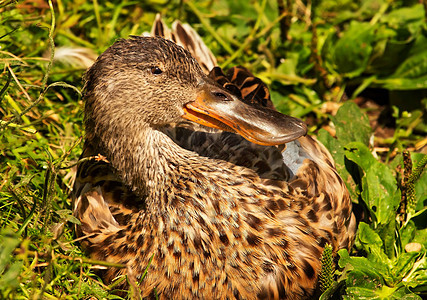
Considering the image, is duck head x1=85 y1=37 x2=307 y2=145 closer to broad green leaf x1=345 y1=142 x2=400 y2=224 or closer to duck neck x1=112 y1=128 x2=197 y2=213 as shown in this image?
duck neck x1=112 y1=128 x2=197 y2=213

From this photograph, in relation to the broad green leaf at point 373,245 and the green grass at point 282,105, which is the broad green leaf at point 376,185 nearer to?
the green grass at point 282,105

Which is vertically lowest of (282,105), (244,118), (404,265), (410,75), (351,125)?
(404,265)

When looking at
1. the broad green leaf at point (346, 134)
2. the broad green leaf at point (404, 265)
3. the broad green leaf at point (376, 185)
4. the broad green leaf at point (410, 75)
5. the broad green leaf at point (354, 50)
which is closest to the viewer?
the broad green leaf at point (404, 265)

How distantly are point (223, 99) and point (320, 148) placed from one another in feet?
2.75

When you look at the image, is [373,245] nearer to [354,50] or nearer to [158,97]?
[158,97]

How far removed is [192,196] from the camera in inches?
88.6

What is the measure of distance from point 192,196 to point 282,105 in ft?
4.46

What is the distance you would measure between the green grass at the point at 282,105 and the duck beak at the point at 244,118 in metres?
0.53

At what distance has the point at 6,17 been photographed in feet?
9.95

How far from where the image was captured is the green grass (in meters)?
2.27

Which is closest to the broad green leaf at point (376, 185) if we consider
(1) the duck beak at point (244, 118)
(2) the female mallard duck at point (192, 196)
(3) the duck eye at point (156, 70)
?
(2) the female mallard duck at point (192, 196)

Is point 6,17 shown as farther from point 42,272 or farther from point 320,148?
point 320,148

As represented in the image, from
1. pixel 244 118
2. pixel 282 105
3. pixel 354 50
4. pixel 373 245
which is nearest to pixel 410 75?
pixel 354 50

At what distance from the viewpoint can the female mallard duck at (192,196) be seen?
2.15 metres
